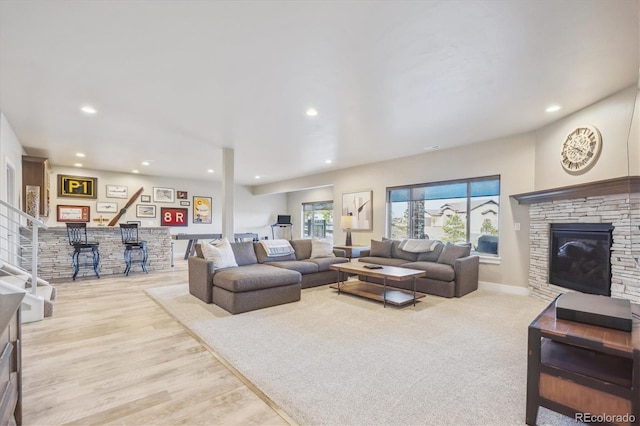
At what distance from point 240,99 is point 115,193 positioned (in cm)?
704

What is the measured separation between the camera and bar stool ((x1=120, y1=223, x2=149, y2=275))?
6.30 m

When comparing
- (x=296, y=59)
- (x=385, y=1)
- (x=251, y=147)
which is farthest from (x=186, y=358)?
(x=251, y=147)

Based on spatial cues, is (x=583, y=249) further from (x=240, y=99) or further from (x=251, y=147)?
(x=251, y=147)

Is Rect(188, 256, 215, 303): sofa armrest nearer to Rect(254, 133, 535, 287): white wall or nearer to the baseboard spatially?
Rect(254, 133, 535, 287): white wall

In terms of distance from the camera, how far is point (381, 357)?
2.47 m

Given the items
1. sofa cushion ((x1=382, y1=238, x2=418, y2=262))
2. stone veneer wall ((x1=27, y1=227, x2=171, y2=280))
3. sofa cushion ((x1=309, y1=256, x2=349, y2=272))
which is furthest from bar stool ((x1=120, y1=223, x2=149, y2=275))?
sofa cushion ((x1=382, y1=238, x2=418, y2=262))

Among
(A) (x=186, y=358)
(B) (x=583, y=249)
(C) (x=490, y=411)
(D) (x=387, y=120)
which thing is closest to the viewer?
(C) (x=490, y=411)

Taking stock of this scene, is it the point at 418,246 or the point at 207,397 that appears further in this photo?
the point at 418,246

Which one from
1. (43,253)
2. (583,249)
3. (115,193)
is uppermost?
(115,193)

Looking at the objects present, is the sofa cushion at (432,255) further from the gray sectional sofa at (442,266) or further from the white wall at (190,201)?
the white wall at (190,201)

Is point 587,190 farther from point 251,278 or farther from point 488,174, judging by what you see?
point 251,278

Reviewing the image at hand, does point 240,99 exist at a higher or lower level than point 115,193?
higher

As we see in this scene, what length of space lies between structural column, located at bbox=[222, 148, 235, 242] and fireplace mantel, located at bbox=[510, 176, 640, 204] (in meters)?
4.69

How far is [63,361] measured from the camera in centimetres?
240
